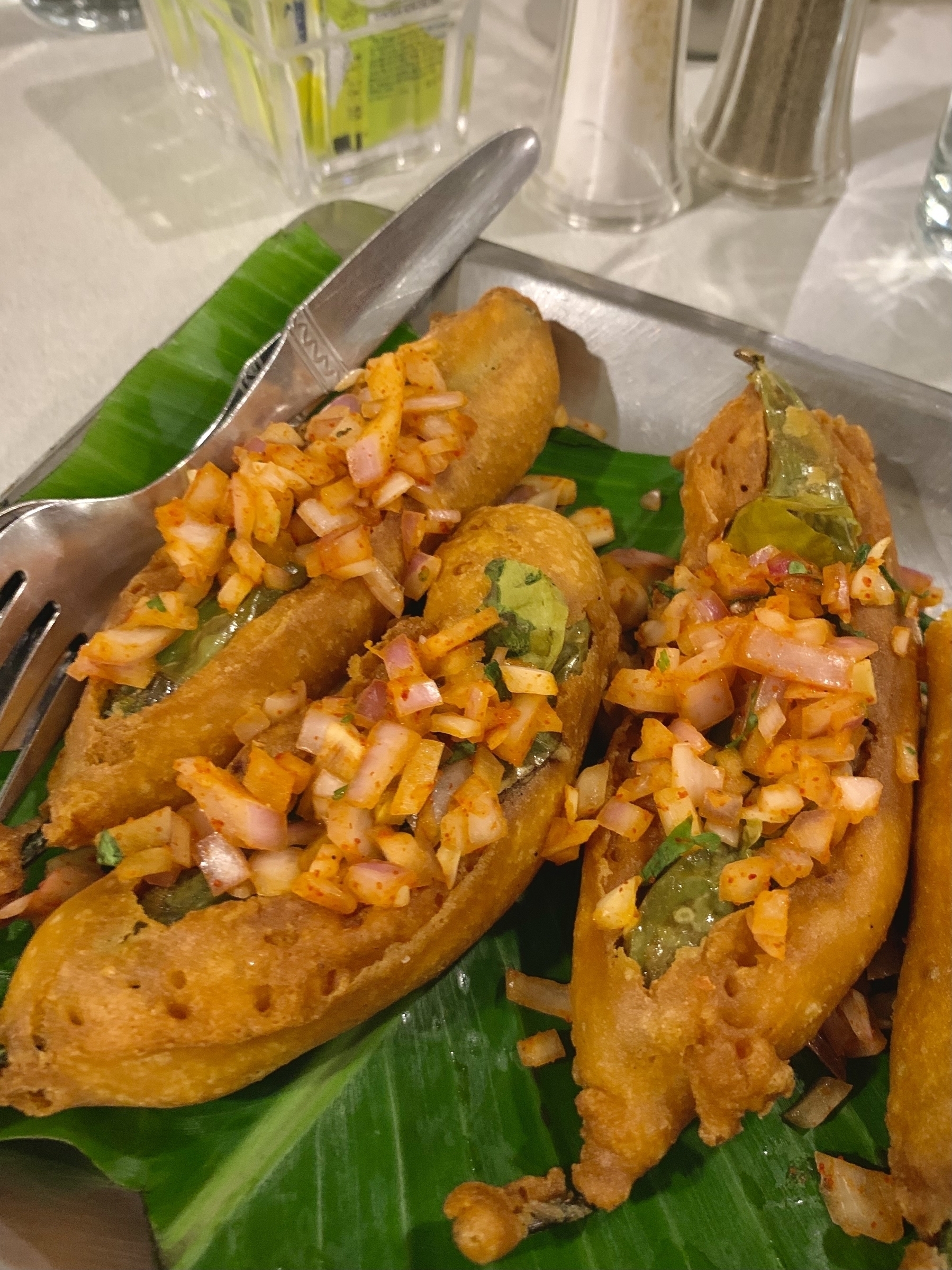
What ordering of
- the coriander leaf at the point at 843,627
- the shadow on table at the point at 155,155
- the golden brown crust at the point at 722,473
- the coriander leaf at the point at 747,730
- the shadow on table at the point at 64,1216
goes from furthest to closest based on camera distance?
1. the shadow on table at the point at 155,155
2. the golden brown crust at the point at 722,473
3. the coriander leaf at the point at 843,627
4. the coriander leaf at the point at 747,730
5. the shadow on table at the point at 64,1216

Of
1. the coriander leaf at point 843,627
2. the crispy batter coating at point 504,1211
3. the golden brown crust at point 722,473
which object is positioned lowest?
the crispy batter coating at point 504,1211

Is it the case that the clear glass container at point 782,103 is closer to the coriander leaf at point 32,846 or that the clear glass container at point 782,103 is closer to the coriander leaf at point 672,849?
the coriander leaf at point 672,849

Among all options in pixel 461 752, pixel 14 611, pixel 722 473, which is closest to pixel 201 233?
pixel 14 611

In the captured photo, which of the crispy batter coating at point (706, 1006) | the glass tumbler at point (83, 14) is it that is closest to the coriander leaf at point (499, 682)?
the crispy batter coating at point (706, 1006)

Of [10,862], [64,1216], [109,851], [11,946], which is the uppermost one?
[109,851]

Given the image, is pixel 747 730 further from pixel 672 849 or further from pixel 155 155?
pixel 155 155

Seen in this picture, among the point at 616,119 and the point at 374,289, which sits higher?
the point at 616,119
